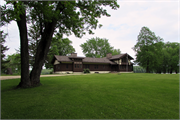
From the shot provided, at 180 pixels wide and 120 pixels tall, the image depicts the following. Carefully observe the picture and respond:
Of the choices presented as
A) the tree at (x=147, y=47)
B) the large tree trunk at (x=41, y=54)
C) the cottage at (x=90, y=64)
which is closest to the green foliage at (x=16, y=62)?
the cottage at (x=90, y=64)

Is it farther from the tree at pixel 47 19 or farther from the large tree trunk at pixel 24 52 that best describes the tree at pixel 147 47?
the large tree trunk at pixel 24 52

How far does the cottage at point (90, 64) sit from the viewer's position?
1294 inches

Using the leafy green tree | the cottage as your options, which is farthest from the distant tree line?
the leafy green tree

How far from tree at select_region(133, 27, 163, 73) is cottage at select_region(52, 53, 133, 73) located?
4.14 meters

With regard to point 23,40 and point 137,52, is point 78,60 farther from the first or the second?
point 23,40

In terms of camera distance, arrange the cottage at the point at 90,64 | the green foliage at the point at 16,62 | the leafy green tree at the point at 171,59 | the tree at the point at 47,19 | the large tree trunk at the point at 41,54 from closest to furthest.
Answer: the tree at the point at 47,19, the large tree trunk at the point at 41,54, the green foliage at the point at 16,62, the cottage at the point at 90,64, the leafy green tree at the point at 171,59

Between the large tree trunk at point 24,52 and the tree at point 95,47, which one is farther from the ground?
the tree at point 95,47

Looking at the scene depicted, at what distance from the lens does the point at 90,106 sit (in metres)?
4.81

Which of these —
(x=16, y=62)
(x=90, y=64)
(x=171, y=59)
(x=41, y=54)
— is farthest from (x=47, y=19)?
(x=171, y=59)

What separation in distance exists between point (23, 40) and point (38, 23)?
2651mm

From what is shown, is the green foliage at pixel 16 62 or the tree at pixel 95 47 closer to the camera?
the green foliage at pixel 16 62

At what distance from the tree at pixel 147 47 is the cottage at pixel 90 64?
13.6ft

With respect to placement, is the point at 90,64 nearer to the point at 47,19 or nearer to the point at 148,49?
the point at 148,49

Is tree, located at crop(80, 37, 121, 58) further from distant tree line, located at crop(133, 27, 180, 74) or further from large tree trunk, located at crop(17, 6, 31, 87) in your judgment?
large tree trunk, located at crop(17, 6, 31, 87)
